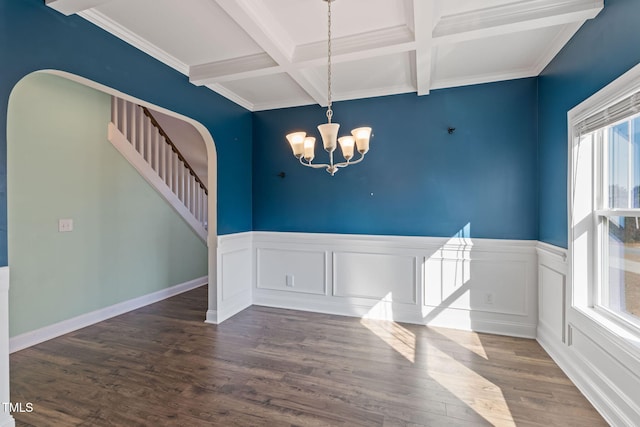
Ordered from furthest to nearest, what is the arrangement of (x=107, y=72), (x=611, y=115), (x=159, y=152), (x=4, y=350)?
(x=159, y=152)
(x=107, y=72)
(x=611, y=115)
(x=4, y=350)

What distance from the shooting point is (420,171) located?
134 inches

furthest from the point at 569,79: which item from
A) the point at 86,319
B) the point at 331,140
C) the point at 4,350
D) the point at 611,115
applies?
the point at 86,319

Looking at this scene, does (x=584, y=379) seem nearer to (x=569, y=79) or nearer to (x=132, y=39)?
(x=569, y=79)

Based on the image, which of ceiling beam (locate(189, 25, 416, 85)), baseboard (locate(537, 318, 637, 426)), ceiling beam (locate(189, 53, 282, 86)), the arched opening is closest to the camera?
baseboard (locate(537, 318, 637, 426))

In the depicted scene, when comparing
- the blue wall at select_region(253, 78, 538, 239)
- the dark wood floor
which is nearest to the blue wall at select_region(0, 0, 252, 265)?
the blue wall at select_region(253, 78, 538, 239)

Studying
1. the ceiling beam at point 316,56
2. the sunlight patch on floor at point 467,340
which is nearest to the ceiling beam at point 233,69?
the ceiling beam at point 316,56

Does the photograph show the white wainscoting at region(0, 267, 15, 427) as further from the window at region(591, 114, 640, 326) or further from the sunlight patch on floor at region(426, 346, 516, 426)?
the window at region(591, 114, 640, 326)

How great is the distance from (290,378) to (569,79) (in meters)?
3.23

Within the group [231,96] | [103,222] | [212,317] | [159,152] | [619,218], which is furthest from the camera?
[159,152]

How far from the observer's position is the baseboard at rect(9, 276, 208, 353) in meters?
2.73

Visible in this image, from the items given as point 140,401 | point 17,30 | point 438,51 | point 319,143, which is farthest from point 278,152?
point 140,401

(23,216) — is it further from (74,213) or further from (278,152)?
(278,152)

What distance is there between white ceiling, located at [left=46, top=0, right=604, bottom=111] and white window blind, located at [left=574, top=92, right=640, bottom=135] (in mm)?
684

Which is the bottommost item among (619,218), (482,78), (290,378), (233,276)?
(290,378)
